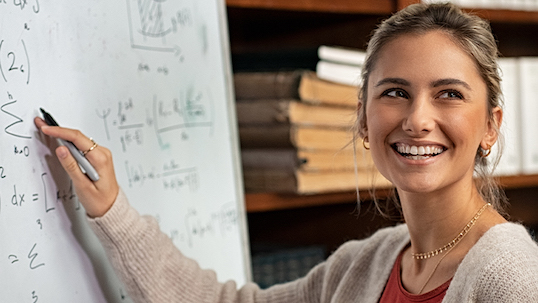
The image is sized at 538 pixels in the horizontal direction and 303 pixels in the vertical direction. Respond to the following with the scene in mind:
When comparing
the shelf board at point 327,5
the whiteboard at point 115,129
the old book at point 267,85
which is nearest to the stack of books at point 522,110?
the shelf board at point 327,5

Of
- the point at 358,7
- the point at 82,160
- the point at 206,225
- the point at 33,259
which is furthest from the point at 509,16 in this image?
the point at 33,259

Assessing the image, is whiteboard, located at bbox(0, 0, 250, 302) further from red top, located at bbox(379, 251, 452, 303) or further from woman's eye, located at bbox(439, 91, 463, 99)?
woman's eye, located at bbox(439, 91, 463, 99)

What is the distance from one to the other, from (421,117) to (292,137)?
1.95ft

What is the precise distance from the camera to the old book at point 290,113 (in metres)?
1.49

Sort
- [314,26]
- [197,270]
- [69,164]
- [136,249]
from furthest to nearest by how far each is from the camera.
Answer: [314,26] < [197,270] < [136,249] < [69,164]

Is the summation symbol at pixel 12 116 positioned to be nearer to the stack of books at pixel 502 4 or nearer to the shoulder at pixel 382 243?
the shoulder at pixel 382 243

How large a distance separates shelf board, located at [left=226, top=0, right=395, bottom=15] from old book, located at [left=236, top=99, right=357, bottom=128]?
0.74ft

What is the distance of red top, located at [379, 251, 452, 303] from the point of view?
0.95m

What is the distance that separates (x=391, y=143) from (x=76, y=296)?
1.79ft

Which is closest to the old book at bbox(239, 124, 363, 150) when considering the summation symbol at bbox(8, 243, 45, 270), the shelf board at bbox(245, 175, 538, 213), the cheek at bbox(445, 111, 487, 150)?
the shelf board at bbox(245, 175, 538, 213)

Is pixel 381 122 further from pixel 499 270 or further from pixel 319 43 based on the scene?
pixel 319 43

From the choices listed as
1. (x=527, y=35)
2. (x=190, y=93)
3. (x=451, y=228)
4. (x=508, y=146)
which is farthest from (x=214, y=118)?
(x=527, y=35)

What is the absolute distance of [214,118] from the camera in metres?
1.30

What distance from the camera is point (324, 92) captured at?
1544mm
